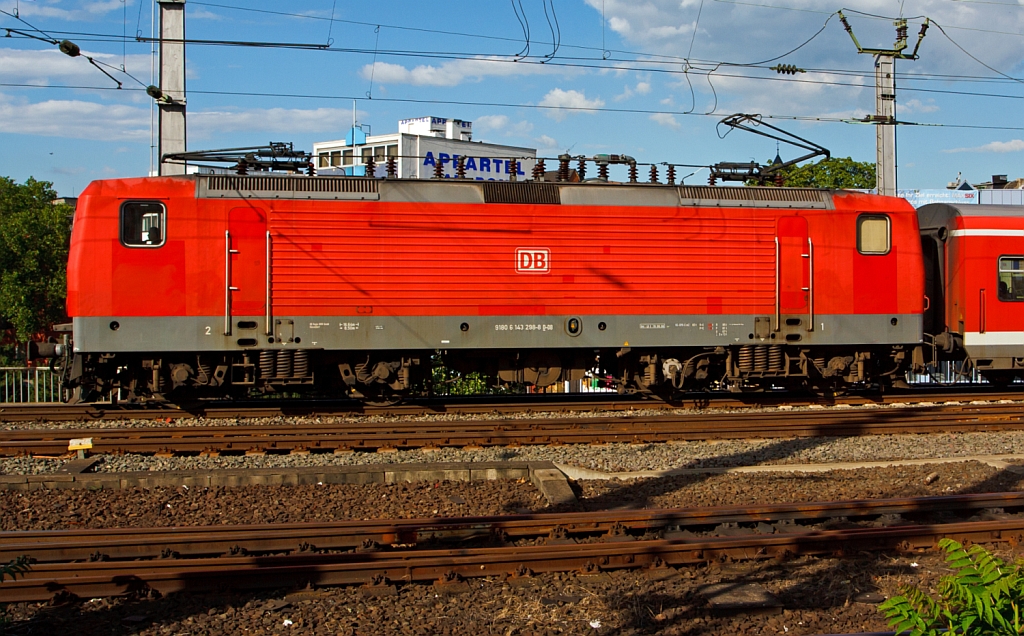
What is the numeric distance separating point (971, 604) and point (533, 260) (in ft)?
33.7

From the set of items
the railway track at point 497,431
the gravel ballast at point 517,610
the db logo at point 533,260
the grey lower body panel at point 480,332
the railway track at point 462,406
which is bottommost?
the gravel ballast at point 517,610

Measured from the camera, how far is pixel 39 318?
89.0 ft

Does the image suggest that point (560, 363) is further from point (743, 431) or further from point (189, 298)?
point (189, 298)

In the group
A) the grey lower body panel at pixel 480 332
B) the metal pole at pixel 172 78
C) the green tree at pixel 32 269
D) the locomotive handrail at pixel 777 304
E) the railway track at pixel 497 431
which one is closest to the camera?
the railway track at pixel 497 431

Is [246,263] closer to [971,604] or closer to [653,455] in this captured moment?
[653,455]

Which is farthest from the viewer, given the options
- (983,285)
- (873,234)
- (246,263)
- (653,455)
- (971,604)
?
(983,285)

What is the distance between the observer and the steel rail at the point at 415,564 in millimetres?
5730

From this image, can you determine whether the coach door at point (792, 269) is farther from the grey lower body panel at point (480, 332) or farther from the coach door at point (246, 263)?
the coach door at point (246, 263)

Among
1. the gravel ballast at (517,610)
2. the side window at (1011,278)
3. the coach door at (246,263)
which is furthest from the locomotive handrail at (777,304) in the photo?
the gravel ballast at (517,610)

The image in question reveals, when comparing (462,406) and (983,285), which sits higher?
(983,285)

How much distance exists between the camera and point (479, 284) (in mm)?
13438

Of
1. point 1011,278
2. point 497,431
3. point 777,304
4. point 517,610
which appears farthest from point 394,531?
point 1011,278

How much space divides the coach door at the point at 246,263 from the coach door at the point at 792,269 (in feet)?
27.1

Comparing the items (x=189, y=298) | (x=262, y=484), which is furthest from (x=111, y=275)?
(x=262, y=484)
